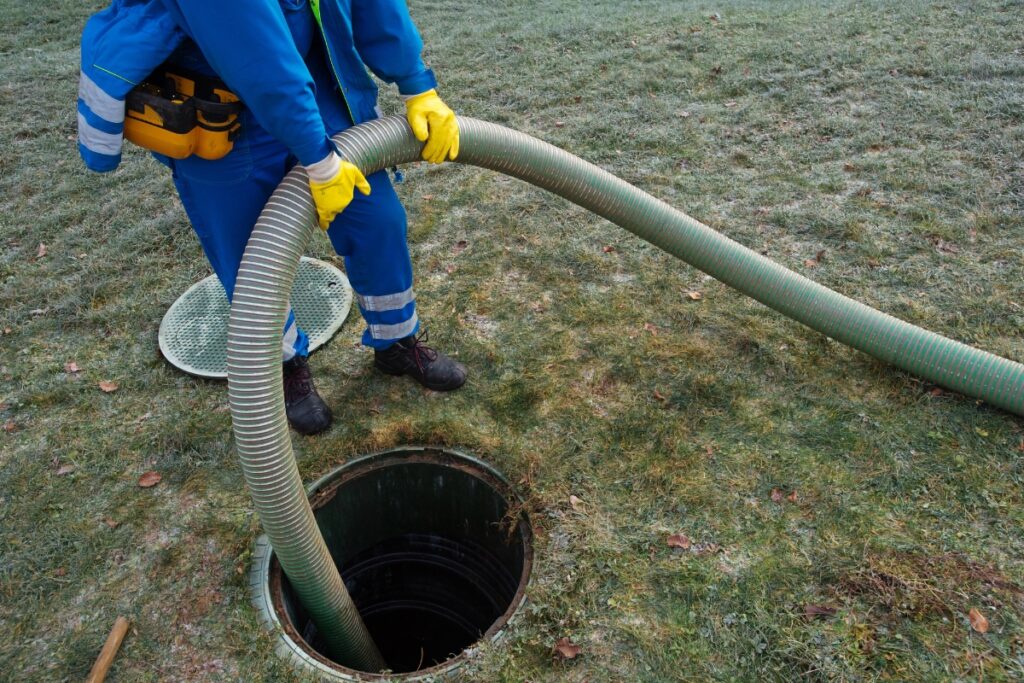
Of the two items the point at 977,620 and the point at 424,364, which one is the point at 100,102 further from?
the point at 977,620

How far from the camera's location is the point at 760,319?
11.8ft

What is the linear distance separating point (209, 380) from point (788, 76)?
4.69 metres

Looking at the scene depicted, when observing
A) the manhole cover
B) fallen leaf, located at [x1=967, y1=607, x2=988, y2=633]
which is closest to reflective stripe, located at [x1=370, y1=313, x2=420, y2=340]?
the manhole cover

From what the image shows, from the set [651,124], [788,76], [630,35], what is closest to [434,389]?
[651,124]

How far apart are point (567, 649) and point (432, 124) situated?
183 cm

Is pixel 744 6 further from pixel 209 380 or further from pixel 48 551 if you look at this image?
pixel 48 551

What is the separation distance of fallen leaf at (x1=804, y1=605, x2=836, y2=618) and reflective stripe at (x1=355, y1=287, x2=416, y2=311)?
75.4 inches

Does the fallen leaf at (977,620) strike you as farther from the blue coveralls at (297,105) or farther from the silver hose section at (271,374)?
the blue coveralls at (297,105)

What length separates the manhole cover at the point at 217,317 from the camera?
11.7 ft

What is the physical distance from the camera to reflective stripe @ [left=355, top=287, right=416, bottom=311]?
3145 millimetres

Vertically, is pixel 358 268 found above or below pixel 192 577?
above

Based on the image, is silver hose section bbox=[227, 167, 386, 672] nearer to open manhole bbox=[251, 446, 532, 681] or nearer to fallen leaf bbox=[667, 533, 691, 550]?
open manhole bbox=[251, 446, 532, 681]

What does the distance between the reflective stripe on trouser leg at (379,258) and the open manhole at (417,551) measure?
22.1 inches

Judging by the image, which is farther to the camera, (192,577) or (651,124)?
(651,124)
